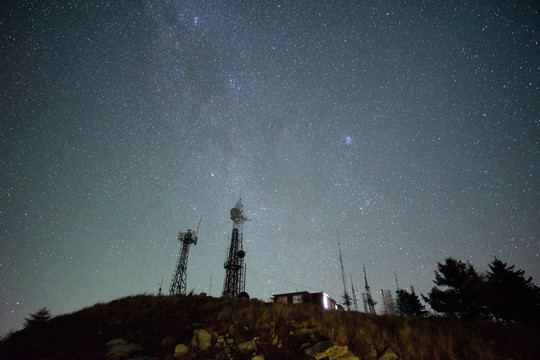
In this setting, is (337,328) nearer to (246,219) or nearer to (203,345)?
(203,345)

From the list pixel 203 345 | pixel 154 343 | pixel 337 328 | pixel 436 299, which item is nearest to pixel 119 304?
pixel 154 343

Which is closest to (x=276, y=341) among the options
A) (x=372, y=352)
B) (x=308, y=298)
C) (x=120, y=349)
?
(x=372, y=352)

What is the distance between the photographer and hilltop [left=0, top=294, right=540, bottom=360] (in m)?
7.48

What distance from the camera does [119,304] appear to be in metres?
15.1

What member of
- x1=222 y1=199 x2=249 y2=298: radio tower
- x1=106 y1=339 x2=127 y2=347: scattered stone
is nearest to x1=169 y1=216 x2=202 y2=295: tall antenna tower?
x1=222 y1=199 x2=249 y2=298: radio tower

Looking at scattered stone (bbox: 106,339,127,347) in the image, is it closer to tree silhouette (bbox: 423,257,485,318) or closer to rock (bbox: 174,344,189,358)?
rock (bbox: 174,344,189,358)

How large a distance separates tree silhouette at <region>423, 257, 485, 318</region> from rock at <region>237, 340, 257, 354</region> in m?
26.7

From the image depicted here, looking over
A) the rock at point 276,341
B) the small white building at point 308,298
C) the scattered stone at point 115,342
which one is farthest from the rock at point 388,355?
the small white building at point 308,298

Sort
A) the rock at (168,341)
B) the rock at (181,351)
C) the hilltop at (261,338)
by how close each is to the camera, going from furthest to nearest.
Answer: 1. the rock at (168,341)
2. the rock at (181,351)
3. the hilltop at (261,338)

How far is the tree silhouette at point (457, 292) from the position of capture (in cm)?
2300

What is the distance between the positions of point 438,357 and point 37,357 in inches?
582

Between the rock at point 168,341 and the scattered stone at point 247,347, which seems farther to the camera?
the rock at point 168,341

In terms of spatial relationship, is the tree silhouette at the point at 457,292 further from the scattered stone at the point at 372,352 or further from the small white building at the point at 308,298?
the scattered stone at the point at 372,352

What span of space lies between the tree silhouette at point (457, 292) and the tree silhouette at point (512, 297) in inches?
56.2
